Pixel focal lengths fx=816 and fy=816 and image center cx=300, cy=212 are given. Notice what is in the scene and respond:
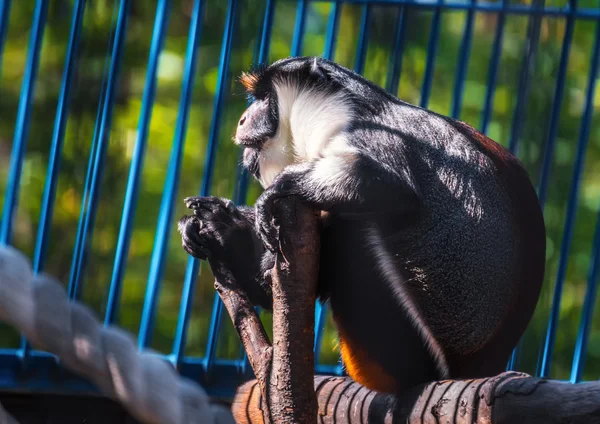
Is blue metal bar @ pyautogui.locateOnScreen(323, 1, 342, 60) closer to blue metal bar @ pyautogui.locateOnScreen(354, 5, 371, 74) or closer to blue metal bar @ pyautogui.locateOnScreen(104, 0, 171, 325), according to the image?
blue metal bar @ pyautogui.locateOnScreen(354, 5, 371, 74)

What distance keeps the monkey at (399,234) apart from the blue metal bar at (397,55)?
2.17ft

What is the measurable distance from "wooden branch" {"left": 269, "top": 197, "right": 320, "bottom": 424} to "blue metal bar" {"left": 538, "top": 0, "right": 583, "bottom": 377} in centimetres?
181

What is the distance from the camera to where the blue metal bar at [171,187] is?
3.47m

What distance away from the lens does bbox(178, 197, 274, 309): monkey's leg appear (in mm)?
2904

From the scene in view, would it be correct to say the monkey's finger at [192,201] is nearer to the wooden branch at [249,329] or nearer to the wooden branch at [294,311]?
the wooden branch at [249,329]

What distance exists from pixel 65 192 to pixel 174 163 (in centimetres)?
99

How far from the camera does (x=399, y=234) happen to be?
279 centimetres

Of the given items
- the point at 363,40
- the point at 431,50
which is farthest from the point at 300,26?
the point at 431,50

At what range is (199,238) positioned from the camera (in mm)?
2908

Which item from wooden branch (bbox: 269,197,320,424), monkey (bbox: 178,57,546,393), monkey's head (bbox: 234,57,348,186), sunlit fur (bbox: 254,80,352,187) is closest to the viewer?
wooden branch (bbox: 269,197,320,424)

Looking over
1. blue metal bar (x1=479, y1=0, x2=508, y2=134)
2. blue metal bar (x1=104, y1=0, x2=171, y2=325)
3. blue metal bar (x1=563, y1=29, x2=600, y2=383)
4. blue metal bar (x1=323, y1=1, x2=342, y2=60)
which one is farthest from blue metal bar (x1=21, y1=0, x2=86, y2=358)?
blue metal bar (x1=563, y1=29, x2=600, y2=383)

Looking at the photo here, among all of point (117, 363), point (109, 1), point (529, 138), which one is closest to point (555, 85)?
point (529, 138)

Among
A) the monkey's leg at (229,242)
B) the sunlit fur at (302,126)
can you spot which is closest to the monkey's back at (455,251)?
the sunlit fur at (302,126)

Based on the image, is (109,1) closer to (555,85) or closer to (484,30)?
(555,85)
